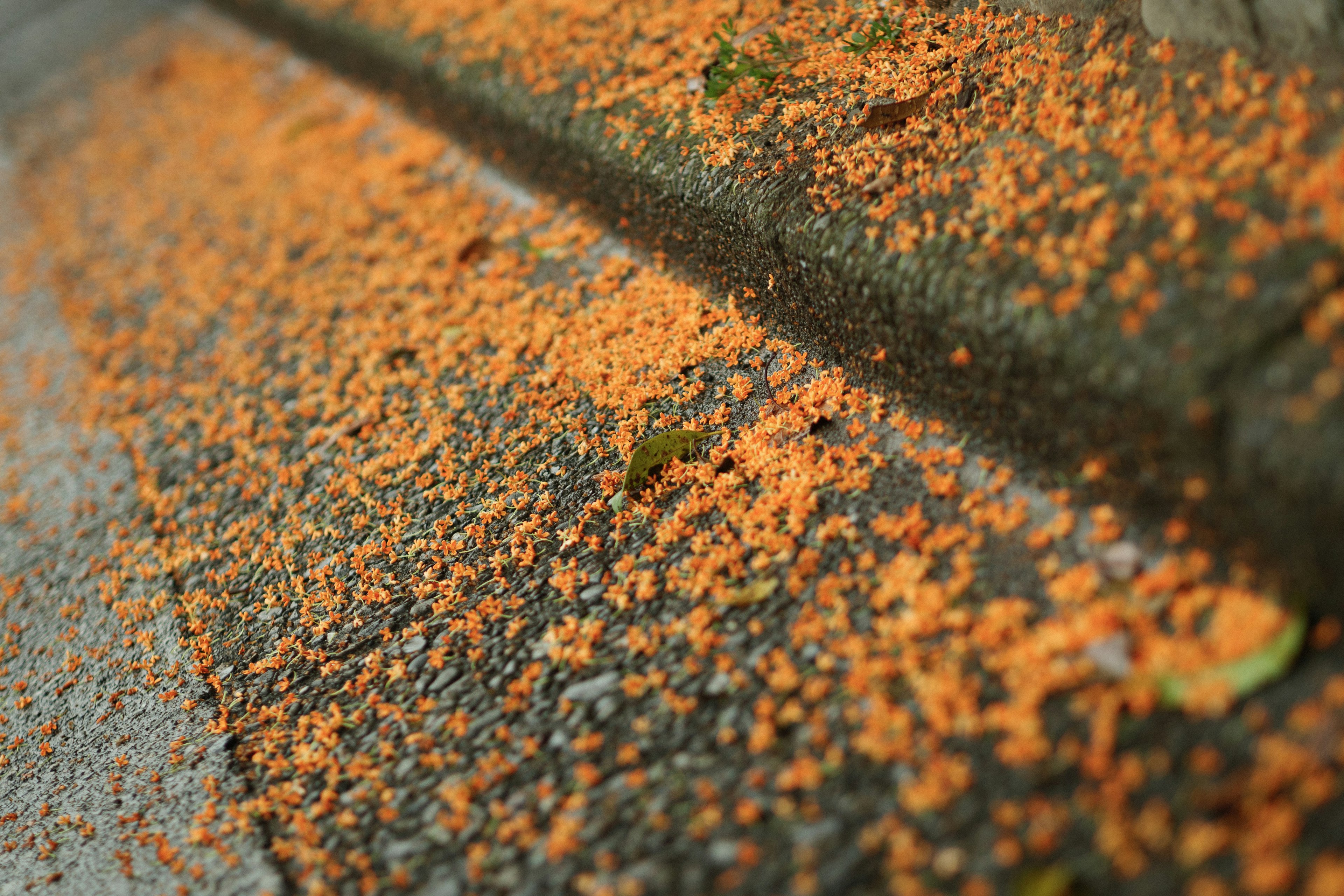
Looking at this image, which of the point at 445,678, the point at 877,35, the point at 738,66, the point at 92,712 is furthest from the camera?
the point at 738,66

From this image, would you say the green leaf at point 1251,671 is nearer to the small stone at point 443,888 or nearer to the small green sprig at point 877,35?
the small stone at point 443,888

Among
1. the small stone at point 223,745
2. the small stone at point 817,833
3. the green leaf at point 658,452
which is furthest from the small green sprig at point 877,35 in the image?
the small stone at point 223,745

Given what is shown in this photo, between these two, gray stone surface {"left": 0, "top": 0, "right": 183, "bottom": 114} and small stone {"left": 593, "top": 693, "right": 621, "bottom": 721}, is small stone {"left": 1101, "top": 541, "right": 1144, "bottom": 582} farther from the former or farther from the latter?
gray stone surface {"left": 0, "top": 0, "right": 183, "bottom": 114}

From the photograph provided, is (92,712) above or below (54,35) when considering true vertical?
below

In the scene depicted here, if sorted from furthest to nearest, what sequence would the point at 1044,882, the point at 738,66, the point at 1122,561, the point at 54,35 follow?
the point at 54,35, the point at 738,66, the point at 1122,561, the point at 1044,882

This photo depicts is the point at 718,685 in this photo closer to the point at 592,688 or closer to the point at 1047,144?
the point at 592,688

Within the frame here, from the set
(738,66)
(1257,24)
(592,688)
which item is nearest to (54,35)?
(738,66)
